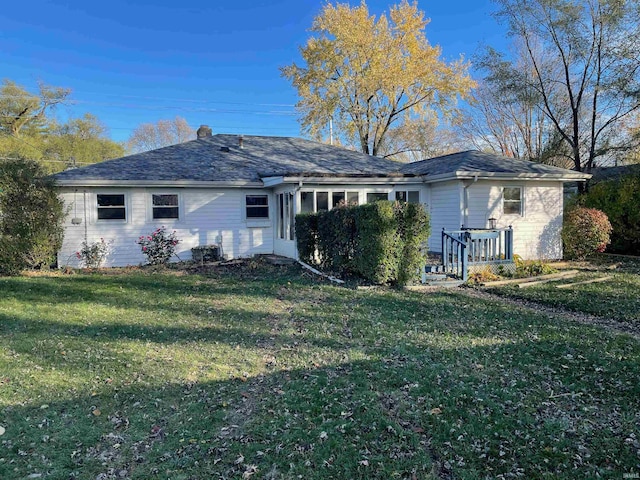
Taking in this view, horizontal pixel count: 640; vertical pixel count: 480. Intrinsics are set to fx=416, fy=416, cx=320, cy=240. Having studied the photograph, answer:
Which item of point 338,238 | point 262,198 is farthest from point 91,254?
point 338,238

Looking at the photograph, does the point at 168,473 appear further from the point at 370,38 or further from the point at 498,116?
the point at 498,116

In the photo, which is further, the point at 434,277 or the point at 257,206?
the point at 257,206

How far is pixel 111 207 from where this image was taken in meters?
12.5

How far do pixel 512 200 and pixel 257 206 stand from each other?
8243 mm

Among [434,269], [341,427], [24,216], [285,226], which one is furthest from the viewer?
[285,226]

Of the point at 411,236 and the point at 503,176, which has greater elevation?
the point at 503,176

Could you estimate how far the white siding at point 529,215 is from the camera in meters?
12.7

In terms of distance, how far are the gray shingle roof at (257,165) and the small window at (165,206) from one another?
0.64 meters

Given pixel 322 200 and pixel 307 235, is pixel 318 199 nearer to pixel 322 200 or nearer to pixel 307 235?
pixel 322 200

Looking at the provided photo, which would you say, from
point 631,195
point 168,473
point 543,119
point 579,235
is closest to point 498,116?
point 543,119

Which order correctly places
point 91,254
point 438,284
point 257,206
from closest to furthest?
point 438,284 → point 91,254 → point 257,206

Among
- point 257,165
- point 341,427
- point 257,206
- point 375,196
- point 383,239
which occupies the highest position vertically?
point 257,165

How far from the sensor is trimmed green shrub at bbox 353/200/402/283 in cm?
848

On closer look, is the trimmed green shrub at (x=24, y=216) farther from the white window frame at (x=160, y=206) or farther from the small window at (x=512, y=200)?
the small window at (x=512, y=200)
